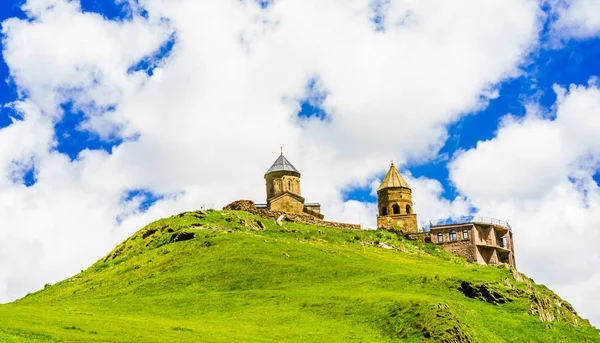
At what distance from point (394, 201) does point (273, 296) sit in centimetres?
4365

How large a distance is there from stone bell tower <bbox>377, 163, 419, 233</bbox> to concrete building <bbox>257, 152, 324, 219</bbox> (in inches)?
377

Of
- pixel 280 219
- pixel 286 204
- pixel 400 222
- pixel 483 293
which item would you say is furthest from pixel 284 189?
pixel 483 293

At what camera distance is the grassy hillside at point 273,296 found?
43844 millimetres

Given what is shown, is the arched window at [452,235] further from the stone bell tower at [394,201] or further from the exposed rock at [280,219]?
the exposed rock at [280,219]

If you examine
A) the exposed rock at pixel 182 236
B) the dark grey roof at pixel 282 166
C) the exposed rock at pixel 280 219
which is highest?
the dark grey roof at pixel 282 166

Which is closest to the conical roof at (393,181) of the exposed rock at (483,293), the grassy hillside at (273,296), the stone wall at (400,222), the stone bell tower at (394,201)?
the stone bell tower at (394,201)

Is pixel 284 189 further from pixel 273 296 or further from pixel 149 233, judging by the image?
pixel 273 296

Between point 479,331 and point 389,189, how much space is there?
50615 mm

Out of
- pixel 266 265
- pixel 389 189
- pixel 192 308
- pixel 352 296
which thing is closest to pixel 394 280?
pixel 352 296

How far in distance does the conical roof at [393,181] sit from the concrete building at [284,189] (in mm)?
10113

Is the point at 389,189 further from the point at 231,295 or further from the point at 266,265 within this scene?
the point at 231,295

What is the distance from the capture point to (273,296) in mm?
55625

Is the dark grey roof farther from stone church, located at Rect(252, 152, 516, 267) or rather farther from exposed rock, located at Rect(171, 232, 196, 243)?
exposed rock, located at Rect(171, 232, 196, 243)

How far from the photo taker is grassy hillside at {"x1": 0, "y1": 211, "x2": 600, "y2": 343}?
144ft
